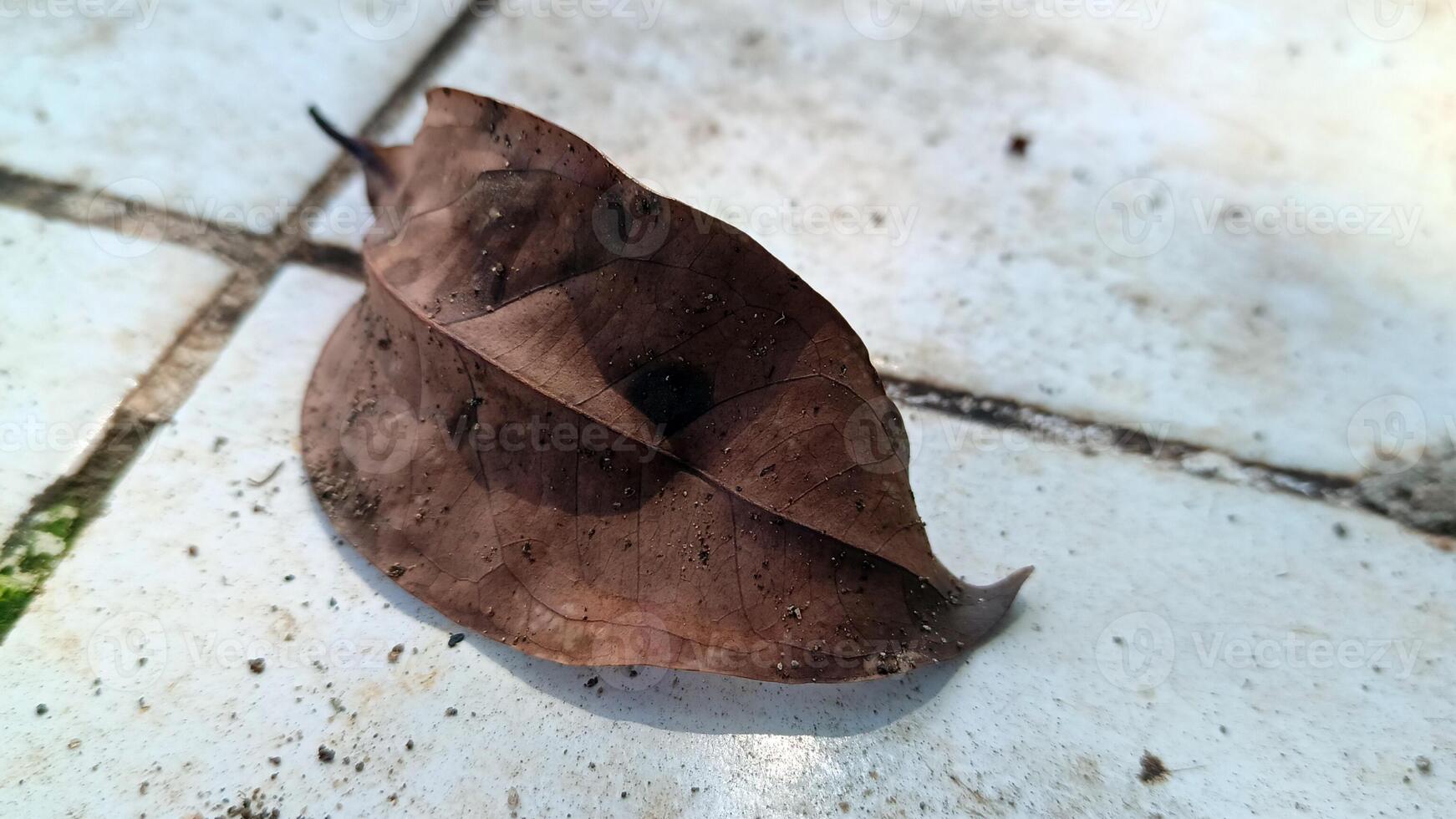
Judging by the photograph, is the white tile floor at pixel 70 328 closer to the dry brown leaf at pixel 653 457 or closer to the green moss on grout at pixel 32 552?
the green moss on grout at pixel 32 552

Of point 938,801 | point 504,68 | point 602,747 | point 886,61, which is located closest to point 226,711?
point 602,747

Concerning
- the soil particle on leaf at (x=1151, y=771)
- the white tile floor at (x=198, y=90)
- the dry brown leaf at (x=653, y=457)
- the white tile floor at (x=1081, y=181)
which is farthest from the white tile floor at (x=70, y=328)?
the soil particle on leaf at (x=1151, y=771)

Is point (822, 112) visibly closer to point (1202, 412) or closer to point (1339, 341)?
point (1202, 412)

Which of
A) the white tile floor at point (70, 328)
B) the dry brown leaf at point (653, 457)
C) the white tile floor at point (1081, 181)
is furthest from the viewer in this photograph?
the white tile floor at point (1081, 181)

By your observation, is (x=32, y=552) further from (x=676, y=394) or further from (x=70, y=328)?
(x=676, y=394)

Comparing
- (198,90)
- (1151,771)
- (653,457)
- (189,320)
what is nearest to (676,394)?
(653,457)

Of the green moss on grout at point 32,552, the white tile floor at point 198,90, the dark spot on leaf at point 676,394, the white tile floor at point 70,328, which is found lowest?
the green moss on grout at point 32,552
